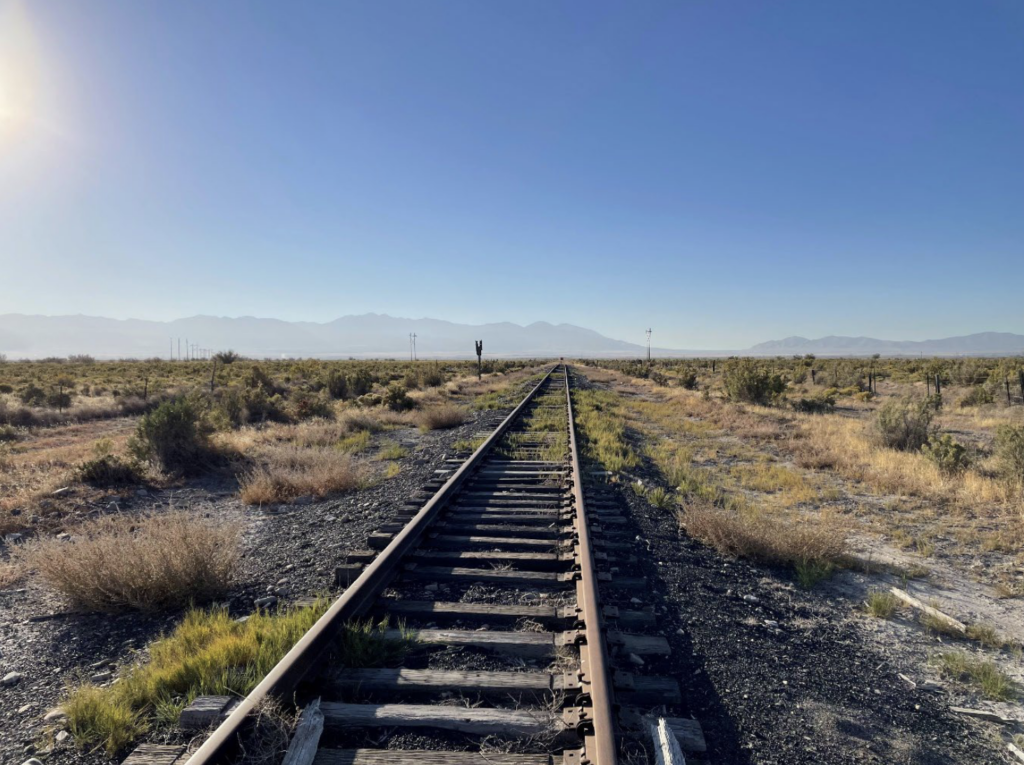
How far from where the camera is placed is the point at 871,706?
3.30 m

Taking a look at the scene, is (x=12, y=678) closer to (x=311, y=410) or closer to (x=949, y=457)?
(x=949, y=457)

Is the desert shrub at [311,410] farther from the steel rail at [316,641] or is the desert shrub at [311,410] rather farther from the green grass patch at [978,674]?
the green grass patch at [978,674]

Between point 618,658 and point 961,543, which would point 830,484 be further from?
point 618,658

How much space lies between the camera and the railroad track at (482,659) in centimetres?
271

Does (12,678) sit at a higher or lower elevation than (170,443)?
lower

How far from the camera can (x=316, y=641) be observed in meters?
3.31

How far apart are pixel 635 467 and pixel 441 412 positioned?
736 cm

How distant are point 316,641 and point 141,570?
7.40ft

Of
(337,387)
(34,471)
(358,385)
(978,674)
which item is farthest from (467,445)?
(358,385)

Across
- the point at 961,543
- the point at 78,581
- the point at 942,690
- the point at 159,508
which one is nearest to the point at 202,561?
the point at 78,581

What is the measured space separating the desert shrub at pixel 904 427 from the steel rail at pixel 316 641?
11.0 metres

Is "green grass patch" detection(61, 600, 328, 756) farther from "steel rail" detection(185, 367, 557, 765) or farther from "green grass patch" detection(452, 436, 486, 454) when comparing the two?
"green grass patch" detection(452, 436, 486, 454)

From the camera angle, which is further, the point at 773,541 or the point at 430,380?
the point at 430,380

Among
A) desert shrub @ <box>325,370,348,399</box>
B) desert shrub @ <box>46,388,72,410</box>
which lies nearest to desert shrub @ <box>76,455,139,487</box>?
desert shrub @ <box>325,370,348,399</box>
